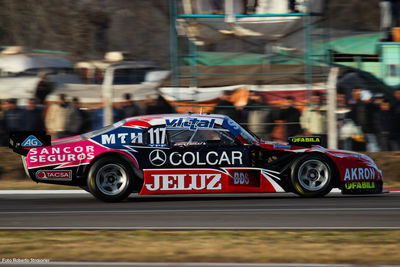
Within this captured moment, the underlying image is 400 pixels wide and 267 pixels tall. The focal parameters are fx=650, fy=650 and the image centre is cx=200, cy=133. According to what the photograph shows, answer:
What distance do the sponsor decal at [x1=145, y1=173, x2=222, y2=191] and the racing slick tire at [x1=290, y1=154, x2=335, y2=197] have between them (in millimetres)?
1158

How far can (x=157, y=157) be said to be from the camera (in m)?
9.57

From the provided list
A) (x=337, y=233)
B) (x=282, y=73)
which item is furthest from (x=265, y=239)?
(x=282, y=73)

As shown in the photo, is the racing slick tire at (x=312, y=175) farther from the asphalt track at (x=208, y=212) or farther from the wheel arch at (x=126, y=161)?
the wheel arch at (x=126, y=161)

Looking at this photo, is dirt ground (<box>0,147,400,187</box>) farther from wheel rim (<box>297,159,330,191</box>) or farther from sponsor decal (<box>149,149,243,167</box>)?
sponsor decal (<box>149,149,243,167</box>)

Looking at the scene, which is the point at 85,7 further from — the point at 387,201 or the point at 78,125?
the point at 387,201

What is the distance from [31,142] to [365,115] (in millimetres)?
7488

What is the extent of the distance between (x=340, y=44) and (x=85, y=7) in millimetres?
10870

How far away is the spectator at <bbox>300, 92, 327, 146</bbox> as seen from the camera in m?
14.2

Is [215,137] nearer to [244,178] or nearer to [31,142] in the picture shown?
[244,178]

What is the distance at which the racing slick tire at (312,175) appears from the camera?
31.6 feet

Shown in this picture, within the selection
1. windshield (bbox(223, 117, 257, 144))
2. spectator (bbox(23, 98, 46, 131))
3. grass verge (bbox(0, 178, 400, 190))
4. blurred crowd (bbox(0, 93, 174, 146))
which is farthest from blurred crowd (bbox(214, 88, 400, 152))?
windshield (bbox(223, 117, 257, 144))

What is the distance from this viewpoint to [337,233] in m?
6.86

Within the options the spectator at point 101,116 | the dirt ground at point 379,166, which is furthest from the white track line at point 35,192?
the spectator at point 101,116

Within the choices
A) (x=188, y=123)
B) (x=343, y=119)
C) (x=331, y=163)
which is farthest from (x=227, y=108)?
(x=331, y=163)
